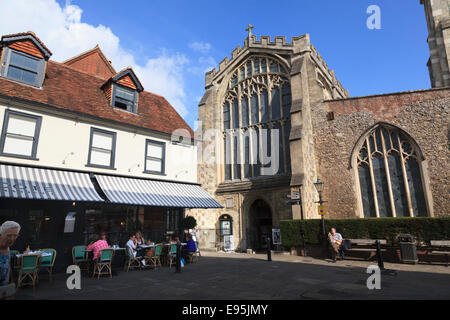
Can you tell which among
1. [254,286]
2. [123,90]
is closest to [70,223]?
[123,90]

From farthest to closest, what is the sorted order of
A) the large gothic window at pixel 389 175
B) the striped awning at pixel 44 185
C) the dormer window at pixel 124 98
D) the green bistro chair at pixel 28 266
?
1. the large gothic window at pixel 389 175
2. the dormer window at pixel 124 98
3. the striped awning at pixel 44 185
4. the green bistro chair at pixel 28 266

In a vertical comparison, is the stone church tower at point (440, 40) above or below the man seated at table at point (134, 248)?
above

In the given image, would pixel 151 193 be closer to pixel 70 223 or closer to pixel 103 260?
pixel 70 223

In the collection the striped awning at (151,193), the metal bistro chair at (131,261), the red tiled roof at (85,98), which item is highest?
the red tiled roof at (85,98)

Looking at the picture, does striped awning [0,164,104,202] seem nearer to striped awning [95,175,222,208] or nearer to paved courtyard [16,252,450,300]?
striped awning [95,175,222,208]

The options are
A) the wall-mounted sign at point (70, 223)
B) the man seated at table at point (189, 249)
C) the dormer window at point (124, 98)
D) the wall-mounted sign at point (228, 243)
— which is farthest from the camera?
the wall-mounted sign at point (228, 243)

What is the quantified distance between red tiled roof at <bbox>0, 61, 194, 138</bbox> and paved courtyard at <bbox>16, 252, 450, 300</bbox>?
704 cm

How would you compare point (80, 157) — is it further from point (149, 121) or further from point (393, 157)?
point (393, 157)

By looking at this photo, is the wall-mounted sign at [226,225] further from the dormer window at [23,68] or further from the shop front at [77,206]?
the dormer window at [23,68]

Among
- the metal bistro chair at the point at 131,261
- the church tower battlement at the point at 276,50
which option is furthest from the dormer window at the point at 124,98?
the church tower battlement at the point at 276,50

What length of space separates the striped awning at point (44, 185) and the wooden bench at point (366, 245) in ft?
38.2

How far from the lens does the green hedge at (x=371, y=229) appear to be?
467 inches

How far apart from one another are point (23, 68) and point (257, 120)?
48.1 feet

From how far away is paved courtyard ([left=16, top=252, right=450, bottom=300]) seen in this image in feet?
20.5
